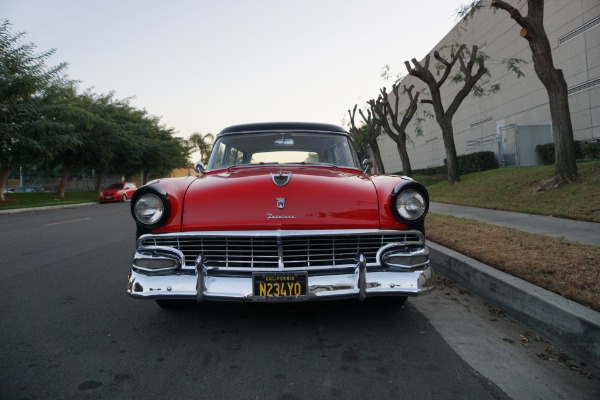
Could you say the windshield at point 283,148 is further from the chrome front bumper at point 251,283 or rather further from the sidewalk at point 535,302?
the chrome front bumper at point 251,283

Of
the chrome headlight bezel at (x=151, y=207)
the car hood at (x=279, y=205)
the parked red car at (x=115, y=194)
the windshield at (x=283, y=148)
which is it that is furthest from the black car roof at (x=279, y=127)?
the parked red car at (x=115, y=194)

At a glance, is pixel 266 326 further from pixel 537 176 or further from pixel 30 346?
pixel 537 176

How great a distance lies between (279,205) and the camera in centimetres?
291

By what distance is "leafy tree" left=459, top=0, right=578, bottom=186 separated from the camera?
959 cm

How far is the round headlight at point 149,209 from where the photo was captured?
9.70 ft

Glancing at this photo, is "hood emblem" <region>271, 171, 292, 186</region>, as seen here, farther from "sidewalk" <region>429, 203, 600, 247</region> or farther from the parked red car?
the parked red car

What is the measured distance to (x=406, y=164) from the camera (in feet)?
72.9

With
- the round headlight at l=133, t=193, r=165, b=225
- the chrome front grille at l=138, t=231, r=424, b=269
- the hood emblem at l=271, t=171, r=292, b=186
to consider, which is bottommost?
the chrome front grille at l=138, t=231, r=424, b=269

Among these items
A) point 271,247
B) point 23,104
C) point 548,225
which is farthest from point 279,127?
point 23,104

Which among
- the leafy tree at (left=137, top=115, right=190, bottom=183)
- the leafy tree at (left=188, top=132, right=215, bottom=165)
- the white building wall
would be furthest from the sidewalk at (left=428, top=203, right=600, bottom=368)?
the leafy tree at (left=188, top=132, right=215, bottom=165)

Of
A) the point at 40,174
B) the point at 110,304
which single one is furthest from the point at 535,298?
the point at 40,174

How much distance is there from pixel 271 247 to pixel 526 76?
22.4 metres

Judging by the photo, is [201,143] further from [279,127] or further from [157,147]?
[279,127]

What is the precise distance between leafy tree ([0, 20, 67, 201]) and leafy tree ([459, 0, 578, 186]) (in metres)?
19.8
